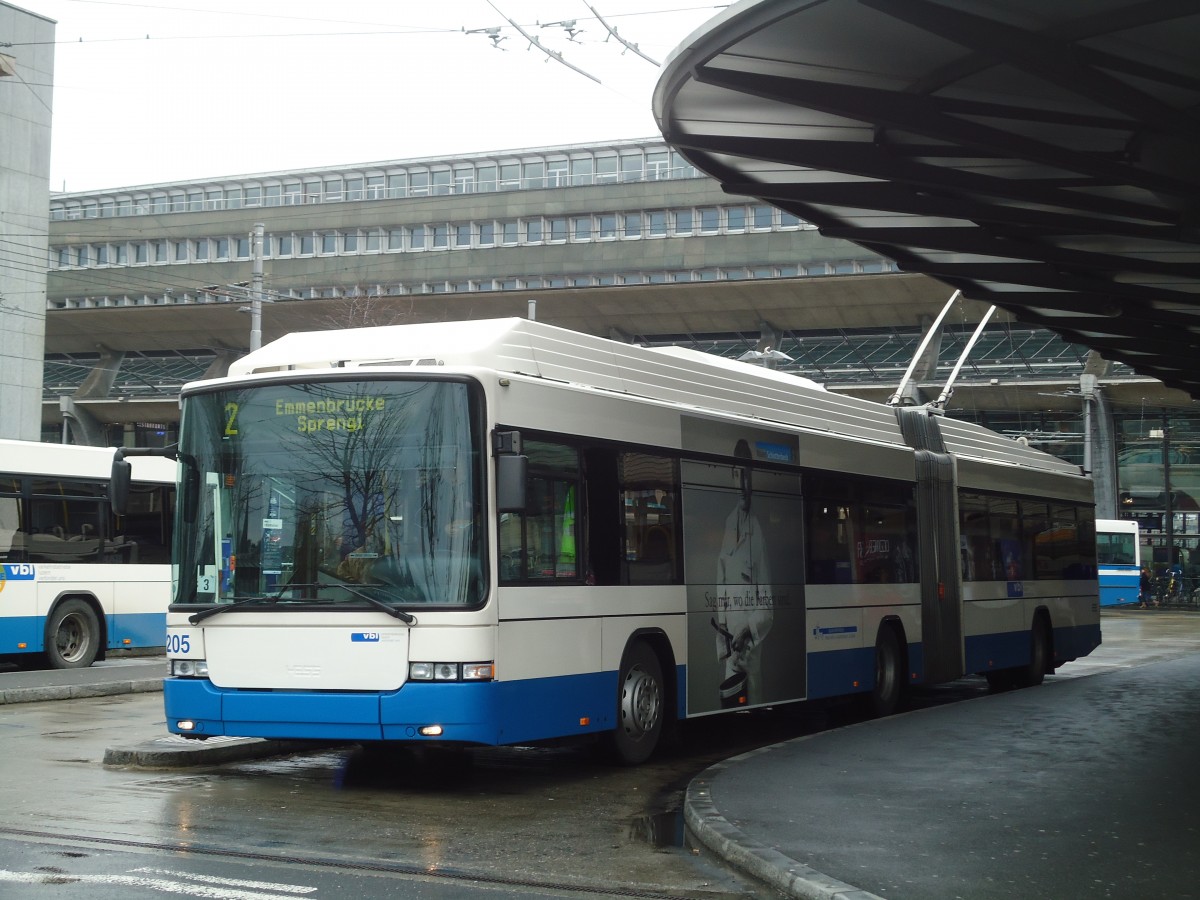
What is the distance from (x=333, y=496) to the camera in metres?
10.3

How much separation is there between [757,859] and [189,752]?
5.59 m

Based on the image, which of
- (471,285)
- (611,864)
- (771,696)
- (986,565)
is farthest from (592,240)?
(611,864)

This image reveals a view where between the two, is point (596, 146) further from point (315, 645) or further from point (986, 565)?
point (315, 645)

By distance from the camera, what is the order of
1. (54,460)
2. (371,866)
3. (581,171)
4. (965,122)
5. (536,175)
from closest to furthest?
1. (371,866)
2. (965,122)
3. (54,460)
4. (581,171)
5. (536,175)

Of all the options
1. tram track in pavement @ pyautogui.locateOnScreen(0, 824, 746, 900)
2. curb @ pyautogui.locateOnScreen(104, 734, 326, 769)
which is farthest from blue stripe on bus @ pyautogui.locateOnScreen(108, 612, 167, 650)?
tram track in pavement @ pyautogui.locateOnScreen(0, 824, 746, 900)

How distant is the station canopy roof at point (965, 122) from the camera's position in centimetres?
976

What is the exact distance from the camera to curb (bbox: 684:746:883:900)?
7051 millimetres

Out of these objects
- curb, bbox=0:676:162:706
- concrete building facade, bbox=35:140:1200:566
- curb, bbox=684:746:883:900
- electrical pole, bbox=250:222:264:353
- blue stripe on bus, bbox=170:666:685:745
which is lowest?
curb, bbox=684:746:883:900

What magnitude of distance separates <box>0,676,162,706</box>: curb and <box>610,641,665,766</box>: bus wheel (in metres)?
8.06

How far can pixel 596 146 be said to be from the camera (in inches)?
2542

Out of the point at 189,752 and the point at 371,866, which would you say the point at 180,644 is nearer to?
the point at 189,752

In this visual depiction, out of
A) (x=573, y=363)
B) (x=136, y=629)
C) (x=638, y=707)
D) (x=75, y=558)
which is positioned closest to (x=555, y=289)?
(x=136, y=629)

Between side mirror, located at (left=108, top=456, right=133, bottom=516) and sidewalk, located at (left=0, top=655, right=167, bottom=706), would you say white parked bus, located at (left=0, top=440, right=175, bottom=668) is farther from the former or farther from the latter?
side mirror, located at (left=108, top=456, right=133, bottom=516)

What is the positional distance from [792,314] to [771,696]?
40.5 meters
